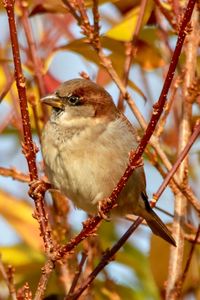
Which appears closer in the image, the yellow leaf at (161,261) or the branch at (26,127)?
the branch at (26,127)

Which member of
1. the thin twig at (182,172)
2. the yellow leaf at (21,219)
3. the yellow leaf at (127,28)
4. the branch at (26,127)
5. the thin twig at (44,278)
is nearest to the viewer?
the branch at (26,127)

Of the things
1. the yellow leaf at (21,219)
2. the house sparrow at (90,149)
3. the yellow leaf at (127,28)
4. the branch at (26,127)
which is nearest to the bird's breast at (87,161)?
the house sparrow at (90,149)

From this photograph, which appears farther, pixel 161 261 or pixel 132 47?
pixel 161 261

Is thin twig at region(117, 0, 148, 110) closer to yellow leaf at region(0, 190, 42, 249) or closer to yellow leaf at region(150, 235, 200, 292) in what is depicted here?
yellow leaf at region(150, 235, 200, 292)

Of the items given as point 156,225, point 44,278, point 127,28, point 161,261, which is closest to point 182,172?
point 156,225

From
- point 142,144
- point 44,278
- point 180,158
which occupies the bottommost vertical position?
point 44,278

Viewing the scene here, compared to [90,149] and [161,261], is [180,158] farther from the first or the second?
[161,261]

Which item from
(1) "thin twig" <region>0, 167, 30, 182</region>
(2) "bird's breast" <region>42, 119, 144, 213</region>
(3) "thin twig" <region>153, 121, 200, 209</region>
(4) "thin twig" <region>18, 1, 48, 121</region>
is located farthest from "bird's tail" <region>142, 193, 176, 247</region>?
(4) "thin twig" <region>18, 1, 48, 121</region>

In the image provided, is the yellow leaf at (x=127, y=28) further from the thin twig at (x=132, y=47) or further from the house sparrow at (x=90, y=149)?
the house sparrow at (x=90, y=149)
